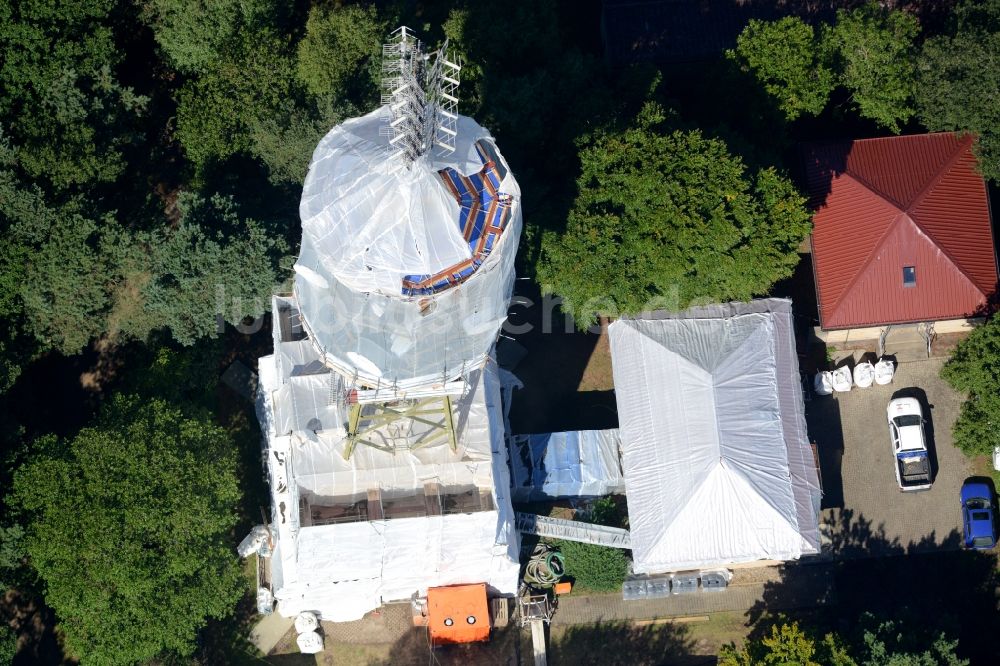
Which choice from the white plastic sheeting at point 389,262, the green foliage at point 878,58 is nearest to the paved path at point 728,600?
the white plastic sheeting at point 389,262

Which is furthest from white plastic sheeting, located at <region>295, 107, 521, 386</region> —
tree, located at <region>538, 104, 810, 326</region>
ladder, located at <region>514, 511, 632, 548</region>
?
ladder, located at <region>514, 511, 632, 548</region>

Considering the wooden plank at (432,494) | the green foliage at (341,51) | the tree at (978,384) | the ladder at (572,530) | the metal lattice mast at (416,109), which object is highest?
the green foliage at (341,51)

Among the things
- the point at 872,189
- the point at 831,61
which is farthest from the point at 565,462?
the point at 831,61

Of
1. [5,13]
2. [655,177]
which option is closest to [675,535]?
[655,177]

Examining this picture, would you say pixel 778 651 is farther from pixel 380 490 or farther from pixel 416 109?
pixel 416 109

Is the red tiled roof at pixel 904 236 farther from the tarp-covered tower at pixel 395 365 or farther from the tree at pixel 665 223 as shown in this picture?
the tarp-covered tower at pixel 395 365
